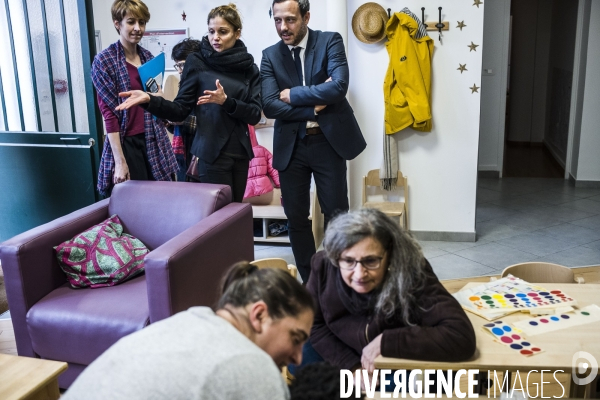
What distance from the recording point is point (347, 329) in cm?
200

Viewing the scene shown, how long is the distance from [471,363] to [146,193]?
1.87 metres

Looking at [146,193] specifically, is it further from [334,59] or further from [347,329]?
[347,329]

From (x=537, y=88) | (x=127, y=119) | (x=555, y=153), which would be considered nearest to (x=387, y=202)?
(x=127, y=119)

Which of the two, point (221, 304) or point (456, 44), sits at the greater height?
point (456, 44)

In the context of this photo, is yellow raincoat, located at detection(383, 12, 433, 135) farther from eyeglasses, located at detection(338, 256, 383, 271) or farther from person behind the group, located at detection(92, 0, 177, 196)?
eyeglasses, located at detection(338, 256, 383, 271)

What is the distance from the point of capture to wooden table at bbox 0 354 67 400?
190 centimetres

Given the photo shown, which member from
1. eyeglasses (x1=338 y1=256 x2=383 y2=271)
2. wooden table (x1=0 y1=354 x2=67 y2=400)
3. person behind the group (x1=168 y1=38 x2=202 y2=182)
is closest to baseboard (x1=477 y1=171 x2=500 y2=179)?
person behind the group (x1=168 y1=38 x2=202 y2=182)

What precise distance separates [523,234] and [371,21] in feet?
6.29

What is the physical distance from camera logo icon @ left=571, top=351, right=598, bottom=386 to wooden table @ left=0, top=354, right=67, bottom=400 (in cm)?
152

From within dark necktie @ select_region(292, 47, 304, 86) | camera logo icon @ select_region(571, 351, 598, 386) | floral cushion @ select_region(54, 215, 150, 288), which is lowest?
floral cushion @ select_region(54, 215, 150, 288)

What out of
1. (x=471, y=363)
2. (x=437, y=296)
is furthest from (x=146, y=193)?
(x=471, y=363)

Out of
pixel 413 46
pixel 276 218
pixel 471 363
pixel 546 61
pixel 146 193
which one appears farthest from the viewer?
pixel 546 61

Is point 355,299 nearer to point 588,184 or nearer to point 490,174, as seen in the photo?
point 588,184

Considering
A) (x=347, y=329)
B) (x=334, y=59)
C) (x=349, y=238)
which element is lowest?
(x=347, y=329)
